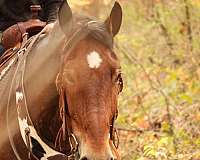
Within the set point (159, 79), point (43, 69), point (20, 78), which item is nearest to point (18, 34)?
point (20, 78)

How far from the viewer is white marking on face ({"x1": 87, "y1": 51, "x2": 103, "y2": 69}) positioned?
11.3 feet

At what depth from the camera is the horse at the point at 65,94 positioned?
338 centimetres

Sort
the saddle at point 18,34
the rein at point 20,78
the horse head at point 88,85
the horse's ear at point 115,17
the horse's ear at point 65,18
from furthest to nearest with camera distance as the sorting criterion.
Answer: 1. the saddle at point 18,34
2. the rein at point 20,78
3. the horse's ear at point 115,17
4. the horse's ear at point 65,18
5. the horse head at point 88,85

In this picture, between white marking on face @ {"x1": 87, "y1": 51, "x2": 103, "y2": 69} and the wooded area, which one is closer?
white marking on face @ {"x1": 87, "y1": 51, "x2": 103, "y2": 69}

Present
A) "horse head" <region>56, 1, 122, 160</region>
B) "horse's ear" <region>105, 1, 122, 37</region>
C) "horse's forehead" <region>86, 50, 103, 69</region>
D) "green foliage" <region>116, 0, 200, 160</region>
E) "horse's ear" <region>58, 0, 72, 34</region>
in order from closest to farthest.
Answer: "horse head" <region>56, 1, 122, 160</region> → "horse's forehead" <region>86, 50, 103, 69</region> → "horse's ear" <region>58, 0, 72, 34</region> → "horse's ear" <region>105, 1, 122, 37</region> → "green foliage" <region>116, 0, 200, 160</region>

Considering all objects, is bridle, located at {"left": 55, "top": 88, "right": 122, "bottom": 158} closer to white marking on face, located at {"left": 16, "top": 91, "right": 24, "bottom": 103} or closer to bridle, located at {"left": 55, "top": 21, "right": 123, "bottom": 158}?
bridle, located at {"left": 55, "top": 21, "right": 123, "bottom": 158}

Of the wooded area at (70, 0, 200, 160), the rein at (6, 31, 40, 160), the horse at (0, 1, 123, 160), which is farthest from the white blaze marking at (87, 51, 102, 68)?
the wooded area at (70, 0, 200, 160)

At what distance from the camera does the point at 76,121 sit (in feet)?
11.3

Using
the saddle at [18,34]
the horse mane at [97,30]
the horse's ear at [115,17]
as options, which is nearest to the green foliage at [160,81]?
the saddle at [18,34]

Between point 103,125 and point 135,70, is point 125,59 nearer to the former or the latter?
point 135,70

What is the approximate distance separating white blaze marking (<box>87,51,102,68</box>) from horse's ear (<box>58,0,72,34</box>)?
0.70 ft

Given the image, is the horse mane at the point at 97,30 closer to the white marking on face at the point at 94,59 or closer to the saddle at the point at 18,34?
the white marking on face at the point at 94,59

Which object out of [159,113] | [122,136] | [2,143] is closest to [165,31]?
[159,113]

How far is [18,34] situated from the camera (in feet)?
15.4
